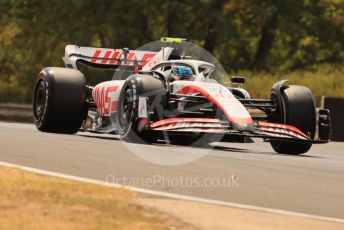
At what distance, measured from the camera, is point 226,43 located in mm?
35719

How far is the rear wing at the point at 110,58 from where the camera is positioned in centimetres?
1685

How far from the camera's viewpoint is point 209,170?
10.9 meters

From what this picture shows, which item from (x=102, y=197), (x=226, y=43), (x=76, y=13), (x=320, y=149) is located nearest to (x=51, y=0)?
(x=76, y=13)

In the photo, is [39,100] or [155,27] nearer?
[39,100]

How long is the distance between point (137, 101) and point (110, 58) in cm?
355

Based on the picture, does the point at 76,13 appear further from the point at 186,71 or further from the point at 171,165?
the point at 171,165

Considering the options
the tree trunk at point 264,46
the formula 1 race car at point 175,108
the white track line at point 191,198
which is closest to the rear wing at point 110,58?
the formula 1 race car at point 175,108

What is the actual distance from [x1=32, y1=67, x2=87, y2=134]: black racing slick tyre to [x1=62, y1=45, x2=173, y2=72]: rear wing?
1395 millimetres

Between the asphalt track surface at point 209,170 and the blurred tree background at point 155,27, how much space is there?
1824 centimetres

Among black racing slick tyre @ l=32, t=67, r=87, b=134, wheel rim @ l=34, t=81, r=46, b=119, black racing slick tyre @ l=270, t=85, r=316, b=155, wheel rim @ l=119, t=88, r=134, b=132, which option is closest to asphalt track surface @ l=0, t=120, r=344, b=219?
wheel rim @ l=119, t=88, r=134, b=132

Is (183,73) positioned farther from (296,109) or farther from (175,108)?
(296,109)

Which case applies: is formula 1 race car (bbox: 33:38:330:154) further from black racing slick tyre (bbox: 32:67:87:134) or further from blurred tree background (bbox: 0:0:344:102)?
blurred tree background (bbox: 0:0:344:102)

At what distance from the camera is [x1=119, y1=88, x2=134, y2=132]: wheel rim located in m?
14.0

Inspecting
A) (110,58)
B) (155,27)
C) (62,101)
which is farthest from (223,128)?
(155,27)
